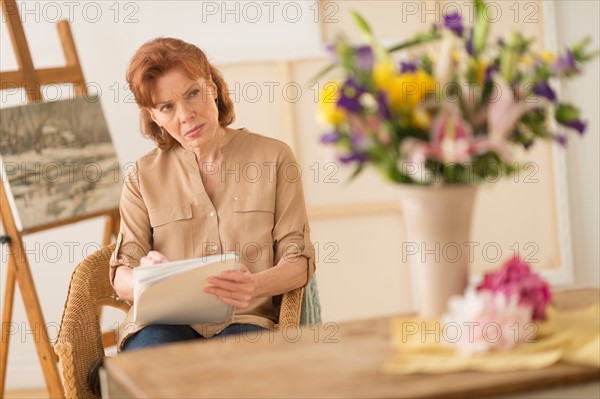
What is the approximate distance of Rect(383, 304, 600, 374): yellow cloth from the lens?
→ 1.70 m

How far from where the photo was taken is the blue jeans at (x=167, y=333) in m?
2.59

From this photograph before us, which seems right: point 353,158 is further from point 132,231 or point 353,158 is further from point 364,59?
point 132,231

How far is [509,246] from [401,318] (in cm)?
250

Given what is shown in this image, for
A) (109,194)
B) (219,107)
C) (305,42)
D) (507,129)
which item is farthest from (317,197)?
(507,129)

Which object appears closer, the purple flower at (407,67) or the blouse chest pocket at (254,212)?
the purple flower at (407,67)

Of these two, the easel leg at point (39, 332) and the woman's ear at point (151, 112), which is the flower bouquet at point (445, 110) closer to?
the woman's ear at point (151, 112)

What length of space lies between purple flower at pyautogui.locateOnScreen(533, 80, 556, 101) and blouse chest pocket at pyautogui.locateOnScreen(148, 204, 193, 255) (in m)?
1.31

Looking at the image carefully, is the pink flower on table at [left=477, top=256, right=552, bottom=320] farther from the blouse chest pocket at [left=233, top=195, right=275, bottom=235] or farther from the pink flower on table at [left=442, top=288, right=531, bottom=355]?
the blouse chest pocket at [left=233, top=195, right=275, bottom=235]

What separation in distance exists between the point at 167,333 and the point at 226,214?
416mm

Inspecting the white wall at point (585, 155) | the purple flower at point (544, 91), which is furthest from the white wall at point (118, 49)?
the purple flower at point (544, 91)

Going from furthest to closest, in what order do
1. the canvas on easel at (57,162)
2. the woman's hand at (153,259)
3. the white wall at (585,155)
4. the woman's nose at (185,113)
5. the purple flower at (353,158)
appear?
the white wall at (585,155) < the canvas on easel at (57,162) < the woman's nose at (185,113) < the woman's hand at (153,259) < the purple flower at (353,158)

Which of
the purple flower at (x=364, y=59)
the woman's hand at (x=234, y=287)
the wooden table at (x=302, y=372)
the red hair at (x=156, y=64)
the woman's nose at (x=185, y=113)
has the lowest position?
the wooden table at (x=302, y=372)

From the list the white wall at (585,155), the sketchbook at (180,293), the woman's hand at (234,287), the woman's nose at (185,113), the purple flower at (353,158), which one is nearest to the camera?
the purple flower at (353,158)

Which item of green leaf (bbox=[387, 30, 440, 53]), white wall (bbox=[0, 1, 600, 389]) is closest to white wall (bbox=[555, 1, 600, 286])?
white wall (bbox=[0, 1, 600, 389])
